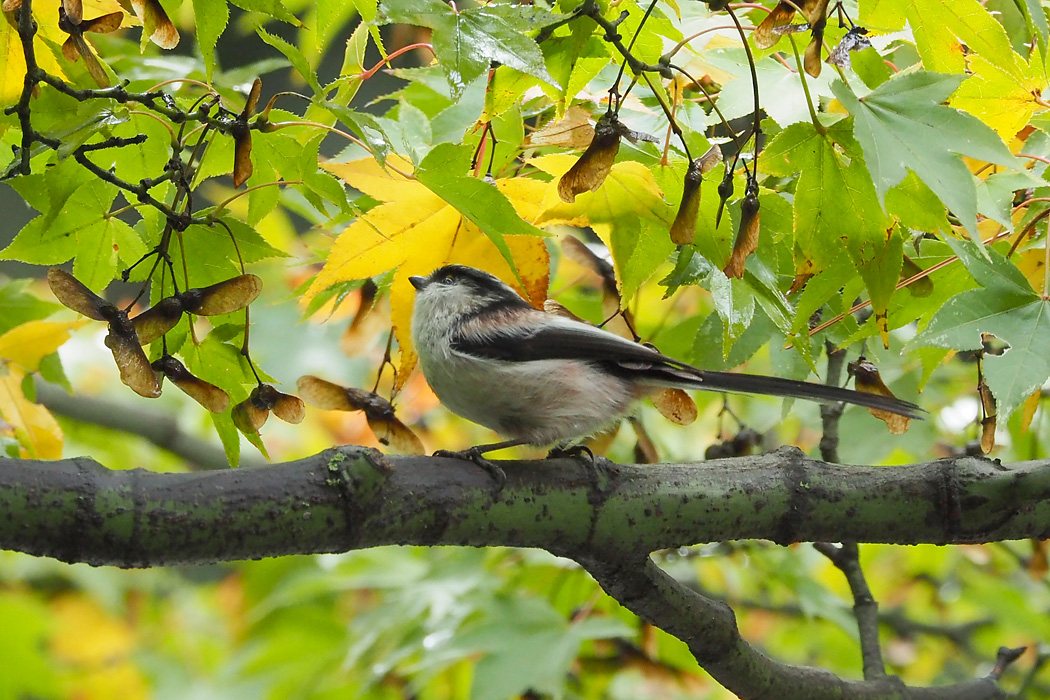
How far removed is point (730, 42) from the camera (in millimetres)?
1923

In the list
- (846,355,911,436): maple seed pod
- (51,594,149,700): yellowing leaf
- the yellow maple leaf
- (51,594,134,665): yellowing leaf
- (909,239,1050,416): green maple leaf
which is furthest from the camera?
(51,594,134,665): yellowing leaf

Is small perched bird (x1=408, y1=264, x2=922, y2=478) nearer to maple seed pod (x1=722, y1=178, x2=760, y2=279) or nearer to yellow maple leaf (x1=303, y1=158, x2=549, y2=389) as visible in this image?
yellow maple leaf (x1=303, y1=158, x2=549, y2=389)

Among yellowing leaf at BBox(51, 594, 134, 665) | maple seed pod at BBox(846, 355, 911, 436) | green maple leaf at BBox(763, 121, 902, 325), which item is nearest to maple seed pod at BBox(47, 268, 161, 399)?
green maple leaf at BBox(763, 121, 902, 325)

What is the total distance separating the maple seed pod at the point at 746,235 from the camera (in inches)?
57.9

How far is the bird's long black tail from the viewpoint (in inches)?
71.2

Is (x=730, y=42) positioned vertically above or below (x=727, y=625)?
above

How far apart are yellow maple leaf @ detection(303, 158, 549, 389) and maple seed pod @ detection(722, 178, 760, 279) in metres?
0.41

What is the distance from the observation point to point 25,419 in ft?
6.54

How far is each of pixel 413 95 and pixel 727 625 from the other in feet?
4.43

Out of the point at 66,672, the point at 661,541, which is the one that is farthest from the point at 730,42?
the point at 66,672

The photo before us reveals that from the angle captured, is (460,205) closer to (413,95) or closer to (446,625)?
(413,95)

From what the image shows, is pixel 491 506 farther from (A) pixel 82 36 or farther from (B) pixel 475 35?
(A) pixel 82 36

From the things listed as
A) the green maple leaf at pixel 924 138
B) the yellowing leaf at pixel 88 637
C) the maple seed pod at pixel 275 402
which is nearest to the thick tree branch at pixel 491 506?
the maple seed pod at pixel 275 402

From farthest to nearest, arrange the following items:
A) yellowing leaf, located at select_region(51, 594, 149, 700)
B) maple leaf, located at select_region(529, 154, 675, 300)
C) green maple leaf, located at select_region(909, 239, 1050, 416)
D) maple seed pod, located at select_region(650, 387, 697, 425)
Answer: yellowing leaf, located at select_region(51, 594, 149, 700), maple seed pod, located at select_region(650, 387, 697, 425), maple leaf, located at select_region(529, 154, 675, 300), green maple leaf, located at select_region(909, 239, 1050, 416)
